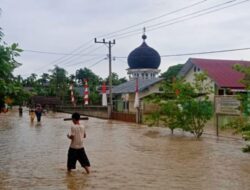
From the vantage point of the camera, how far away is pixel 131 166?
13.8 metres

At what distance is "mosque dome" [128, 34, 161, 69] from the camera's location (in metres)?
57.8

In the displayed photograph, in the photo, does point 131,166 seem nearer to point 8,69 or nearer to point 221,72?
point 8,69

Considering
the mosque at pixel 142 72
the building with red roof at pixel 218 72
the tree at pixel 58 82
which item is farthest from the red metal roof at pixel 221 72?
the tree at pixel 58 82

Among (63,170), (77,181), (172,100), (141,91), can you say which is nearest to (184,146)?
(172,100)

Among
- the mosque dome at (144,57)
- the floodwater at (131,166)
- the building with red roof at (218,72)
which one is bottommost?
the floodwater at (131,166)

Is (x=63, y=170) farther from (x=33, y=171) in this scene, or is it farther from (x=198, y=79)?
(x=198, y=79)

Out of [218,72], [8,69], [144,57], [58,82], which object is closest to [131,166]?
[8,69]

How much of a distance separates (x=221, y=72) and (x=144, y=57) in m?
16.5

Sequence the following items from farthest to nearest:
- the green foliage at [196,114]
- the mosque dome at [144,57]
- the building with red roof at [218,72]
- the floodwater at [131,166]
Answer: the mosque dome at [144,57], the building with red roof at [218,72], the green foliage at [196,114], the floodwater at [131,166]

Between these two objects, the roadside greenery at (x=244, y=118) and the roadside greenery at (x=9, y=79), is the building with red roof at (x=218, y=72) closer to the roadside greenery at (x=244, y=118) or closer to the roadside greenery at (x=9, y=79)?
the roadside greenery at (x=244, y=118)

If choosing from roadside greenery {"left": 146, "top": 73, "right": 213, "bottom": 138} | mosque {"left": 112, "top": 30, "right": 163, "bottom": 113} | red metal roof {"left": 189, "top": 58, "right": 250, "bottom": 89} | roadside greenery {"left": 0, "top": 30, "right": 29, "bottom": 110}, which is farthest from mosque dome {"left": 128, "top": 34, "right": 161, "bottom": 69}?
roadside greenery {"left": 0, "top": 30, "right": 29, "bottom": 110}

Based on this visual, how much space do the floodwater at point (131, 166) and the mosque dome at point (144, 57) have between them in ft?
120

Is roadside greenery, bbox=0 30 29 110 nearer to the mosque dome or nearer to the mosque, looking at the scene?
the mosque

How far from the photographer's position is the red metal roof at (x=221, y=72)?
41.3 metres
